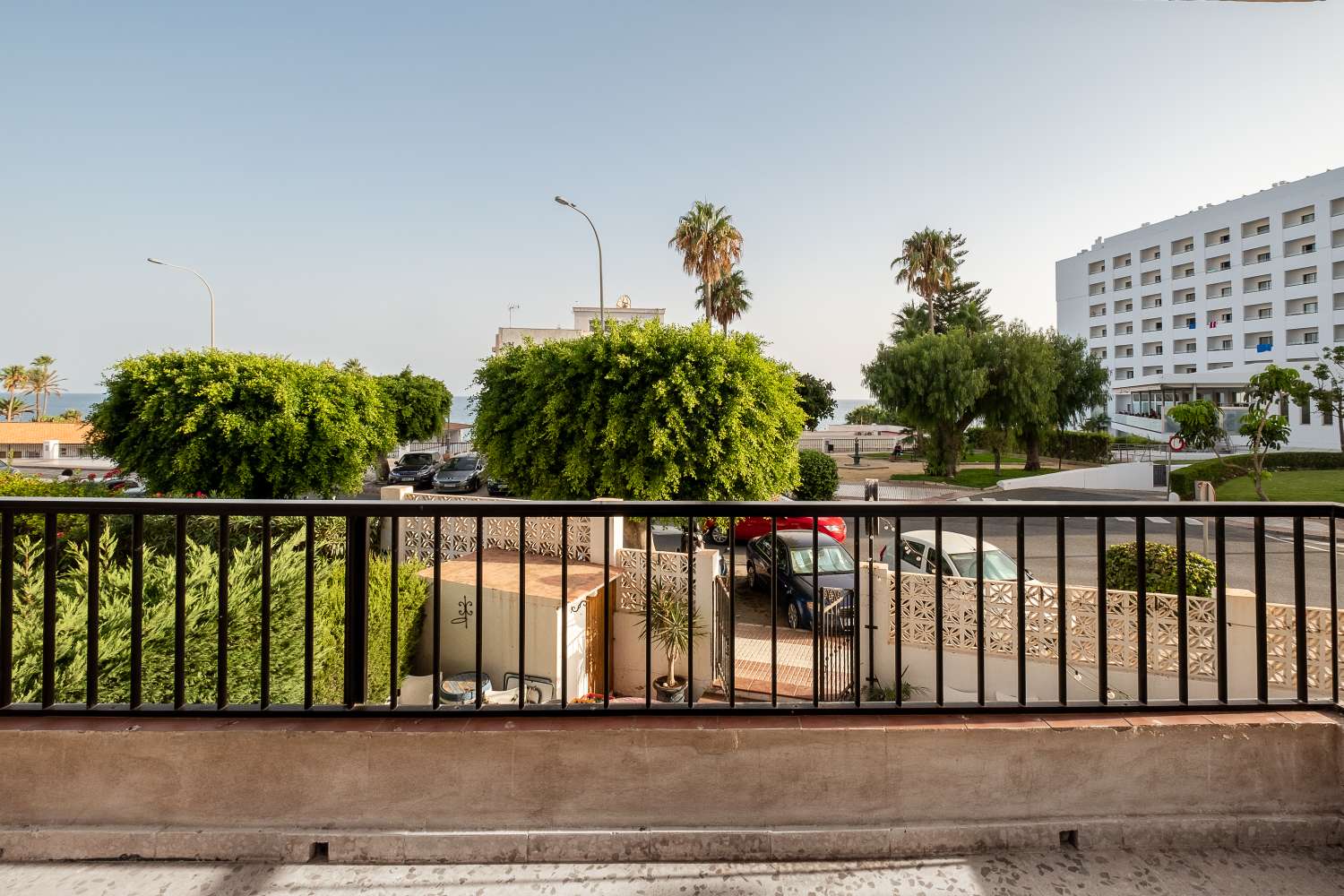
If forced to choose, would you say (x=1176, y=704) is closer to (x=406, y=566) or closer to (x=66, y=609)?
(x=66, y=609)

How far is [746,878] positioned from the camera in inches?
67.7

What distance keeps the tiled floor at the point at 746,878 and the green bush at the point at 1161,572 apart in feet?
16.4

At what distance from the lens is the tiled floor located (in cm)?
167

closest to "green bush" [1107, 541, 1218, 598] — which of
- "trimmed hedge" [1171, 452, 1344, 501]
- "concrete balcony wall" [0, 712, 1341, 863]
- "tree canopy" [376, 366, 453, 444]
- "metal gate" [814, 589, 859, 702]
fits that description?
"metal gate" [814, 589, 859, 702]

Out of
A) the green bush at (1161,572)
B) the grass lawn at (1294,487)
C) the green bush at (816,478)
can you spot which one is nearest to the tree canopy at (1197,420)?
the grass lawn at (1294,487)

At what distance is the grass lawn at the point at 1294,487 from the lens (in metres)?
20.9

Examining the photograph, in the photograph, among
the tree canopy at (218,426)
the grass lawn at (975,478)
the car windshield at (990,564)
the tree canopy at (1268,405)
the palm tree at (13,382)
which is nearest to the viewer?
the car windshield at (990,564)

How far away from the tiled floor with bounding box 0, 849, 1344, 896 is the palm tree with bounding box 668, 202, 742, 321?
3111 cm

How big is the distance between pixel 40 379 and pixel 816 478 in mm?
82034

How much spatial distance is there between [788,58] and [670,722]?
40.9 feet

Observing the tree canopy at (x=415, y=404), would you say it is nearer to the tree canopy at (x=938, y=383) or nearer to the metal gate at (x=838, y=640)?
the tree canopy at (x=938, y=383)

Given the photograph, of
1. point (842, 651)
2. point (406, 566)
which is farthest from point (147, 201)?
point (842, 651)

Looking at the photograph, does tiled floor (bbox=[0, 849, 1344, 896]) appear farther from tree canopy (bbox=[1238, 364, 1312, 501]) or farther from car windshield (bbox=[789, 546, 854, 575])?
tree canopy (bbox=[1238, 364, 1312, 501])

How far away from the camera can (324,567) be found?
4.26 meters
